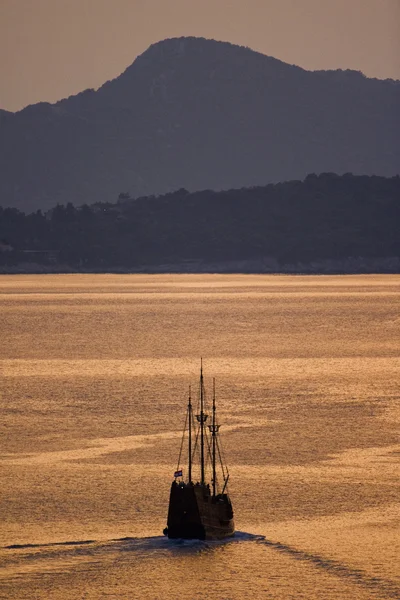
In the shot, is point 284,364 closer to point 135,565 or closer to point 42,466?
point 42,466

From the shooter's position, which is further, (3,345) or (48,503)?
(3,345)

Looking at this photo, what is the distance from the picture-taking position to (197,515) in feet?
173

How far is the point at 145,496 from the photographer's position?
6047 centimetres

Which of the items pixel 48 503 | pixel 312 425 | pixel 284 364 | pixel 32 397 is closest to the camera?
pixel 48 503

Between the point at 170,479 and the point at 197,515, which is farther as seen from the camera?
the point at 170,479

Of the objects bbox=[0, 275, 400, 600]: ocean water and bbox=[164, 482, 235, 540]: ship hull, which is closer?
bbox=[0, 275, 400, 600]: ocean water

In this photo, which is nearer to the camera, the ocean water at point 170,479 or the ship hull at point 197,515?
the ocean water at point 170,479

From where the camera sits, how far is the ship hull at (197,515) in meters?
52.4

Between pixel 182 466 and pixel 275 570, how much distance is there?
17642 millimetres

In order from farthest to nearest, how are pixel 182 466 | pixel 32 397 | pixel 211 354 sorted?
pixel 211 354
pixel 32 397
pixel 182 466

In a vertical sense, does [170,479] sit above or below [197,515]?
below

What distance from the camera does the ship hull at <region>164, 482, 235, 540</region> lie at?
5238 cm

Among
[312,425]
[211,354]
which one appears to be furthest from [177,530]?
[211,354]

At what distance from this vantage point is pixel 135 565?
4991 cm
